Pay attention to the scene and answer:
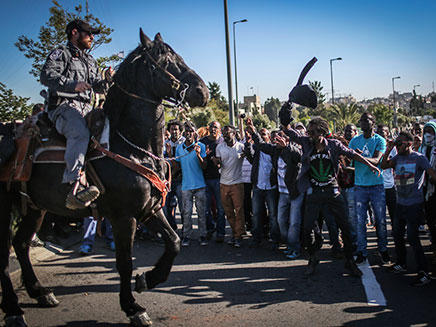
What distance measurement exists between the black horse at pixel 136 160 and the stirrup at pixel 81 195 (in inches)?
8.2

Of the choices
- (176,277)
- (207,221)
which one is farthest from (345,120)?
(176,277)

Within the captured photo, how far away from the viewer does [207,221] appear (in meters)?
8.98

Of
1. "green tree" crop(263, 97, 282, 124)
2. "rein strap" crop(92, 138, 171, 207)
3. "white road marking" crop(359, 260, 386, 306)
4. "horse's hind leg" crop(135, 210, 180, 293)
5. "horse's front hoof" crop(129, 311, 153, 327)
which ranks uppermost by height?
"green tree" crop(263, 97, 282, 124)

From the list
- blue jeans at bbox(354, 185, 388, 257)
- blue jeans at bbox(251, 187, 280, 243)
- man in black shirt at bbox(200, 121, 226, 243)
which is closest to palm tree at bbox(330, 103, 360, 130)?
man in black shirt at bbox(200, 121, 226, 243)

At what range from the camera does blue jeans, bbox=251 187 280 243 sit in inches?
309

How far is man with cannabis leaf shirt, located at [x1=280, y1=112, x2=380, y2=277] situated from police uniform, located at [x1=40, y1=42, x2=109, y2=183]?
9.71 ft

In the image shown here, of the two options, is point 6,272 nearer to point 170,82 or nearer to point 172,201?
point 170,82

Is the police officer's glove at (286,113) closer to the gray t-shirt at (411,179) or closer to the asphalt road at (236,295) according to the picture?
the gray t-shirt at (411,179)

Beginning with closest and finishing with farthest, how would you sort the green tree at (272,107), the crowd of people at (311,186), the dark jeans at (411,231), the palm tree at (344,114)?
the dark jeans at (411,231)
the crowd of people at (311,186)
the palm tree at (344,114)
the green tree at (272,107)

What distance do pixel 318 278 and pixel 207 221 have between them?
364 centimetres

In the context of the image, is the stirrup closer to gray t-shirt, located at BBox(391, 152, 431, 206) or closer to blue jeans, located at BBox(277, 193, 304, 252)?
blue jeans, located at BBox(277, 193, 304, 252)

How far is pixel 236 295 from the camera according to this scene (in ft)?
16.8

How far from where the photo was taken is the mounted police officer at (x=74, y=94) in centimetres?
400

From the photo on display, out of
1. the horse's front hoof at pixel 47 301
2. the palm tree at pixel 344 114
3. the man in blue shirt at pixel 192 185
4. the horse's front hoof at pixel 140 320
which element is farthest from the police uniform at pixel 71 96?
the palm tree at pixel 344 114
